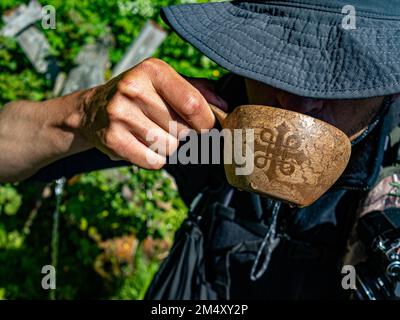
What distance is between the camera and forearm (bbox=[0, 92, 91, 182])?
140 centimetres

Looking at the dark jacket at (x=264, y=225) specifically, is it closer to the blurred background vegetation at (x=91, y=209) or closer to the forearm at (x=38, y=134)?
the forearm at (x=38, y=134)

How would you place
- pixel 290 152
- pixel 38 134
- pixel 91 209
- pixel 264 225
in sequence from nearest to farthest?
pixel 290 152, pixel 38 134, pixel 264 225, pixel 91 209

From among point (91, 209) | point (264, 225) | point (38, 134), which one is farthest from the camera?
point (91, 209)

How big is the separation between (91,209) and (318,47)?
73.4 inches

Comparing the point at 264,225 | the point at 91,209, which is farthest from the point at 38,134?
the point at 91,209

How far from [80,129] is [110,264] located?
5.93 feet

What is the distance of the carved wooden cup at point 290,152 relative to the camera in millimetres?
1096

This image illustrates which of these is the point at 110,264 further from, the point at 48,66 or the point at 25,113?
the point at 25,113

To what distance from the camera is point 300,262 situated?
1683mm

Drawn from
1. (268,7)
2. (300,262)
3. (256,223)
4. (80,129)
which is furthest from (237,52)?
(300,262)

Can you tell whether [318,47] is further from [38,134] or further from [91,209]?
[91,209]

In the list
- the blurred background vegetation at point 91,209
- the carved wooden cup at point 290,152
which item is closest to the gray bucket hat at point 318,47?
the carved wooden cup at point 290,152

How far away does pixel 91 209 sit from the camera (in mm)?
2758

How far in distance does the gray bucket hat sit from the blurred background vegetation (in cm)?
154
